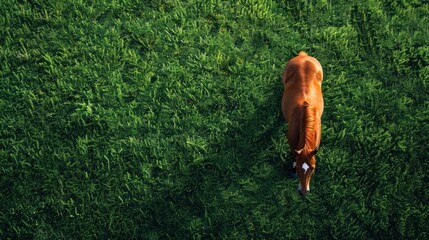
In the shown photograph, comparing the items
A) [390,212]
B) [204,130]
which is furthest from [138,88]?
[390,212]

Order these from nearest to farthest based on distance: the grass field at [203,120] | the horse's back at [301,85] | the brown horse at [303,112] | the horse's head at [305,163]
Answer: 1. the horse's head at [305,163]
2. the brown horse at [303,112]
3. the horse's back at [301,85]
4. the grass field at [203,120]

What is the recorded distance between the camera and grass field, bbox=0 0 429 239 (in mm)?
5891

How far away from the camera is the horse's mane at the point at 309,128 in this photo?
16.4 feet

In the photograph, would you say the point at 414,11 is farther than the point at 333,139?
Yes

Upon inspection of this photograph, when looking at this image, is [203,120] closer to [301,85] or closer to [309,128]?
[301,85]

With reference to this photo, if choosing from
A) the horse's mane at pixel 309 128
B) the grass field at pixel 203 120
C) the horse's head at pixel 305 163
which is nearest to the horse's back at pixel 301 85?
the horse's mane at pixel 309 128

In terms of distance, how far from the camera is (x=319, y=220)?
5.91m

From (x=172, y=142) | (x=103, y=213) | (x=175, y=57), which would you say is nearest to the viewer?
(x=103, y=213)

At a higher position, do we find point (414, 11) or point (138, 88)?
point (414, 11)

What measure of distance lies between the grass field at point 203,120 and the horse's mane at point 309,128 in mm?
1174

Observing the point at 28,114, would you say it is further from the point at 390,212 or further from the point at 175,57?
the point at 390,212

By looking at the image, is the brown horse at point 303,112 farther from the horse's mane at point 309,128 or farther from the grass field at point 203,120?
the grass field at point 203,120

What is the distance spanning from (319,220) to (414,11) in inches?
168

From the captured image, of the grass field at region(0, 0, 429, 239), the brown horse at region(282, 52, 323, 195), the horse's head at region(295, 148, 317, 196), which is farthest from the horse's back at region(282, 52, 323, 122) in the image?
the horse's head at region(295, 148, 317, 196)
